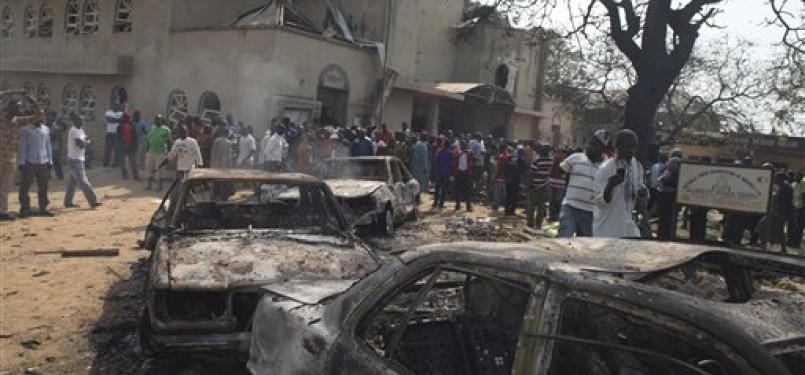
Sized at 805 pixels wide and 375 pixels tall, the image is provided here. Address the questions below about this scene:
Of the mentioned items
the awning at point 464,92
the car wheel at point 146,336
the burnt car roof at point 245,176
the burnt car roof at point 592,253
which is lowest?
the car wheel at point 146,336

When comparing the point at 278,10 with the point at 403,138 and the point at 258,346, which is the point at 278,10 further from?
the point at 258,346

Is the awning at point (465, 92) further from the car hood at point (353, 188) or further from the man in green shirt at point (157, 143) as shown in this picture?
the car hood at point (353, 188)

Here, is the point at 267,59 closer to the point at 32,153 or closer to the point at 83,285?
the point at 32,153

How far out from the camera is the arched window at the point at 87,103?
24.1 metres

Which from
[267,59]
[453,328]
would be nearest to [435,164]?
[267,59]

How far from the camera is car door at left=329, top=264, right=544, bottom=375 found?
8.77ft

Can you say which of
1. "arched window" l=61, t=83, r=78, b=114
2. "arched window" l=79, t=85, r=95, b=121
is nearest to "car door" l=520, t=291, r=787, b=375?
"arched window" l=79, t=85, r=95, b=121

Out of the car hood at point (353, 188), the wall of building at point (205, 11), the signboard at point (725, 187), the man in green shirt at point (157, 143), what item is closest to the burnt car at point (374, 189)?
the car hood at point (353, 188)

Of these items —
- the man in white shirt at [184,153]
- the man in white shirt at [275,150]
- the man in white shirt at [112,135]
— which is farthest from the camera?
the man in white shirt at [112,135]

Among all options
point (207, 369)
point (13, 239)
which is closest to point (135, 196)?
point (13, 239)

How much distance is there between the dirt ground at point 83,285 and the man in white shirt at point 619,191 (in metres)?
3.41

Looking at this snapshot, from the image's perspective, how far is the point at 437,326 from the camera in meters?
3.18

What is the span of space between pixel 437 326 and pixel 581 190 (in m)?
3.89

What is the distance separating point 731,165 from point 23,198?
35.2 ft
